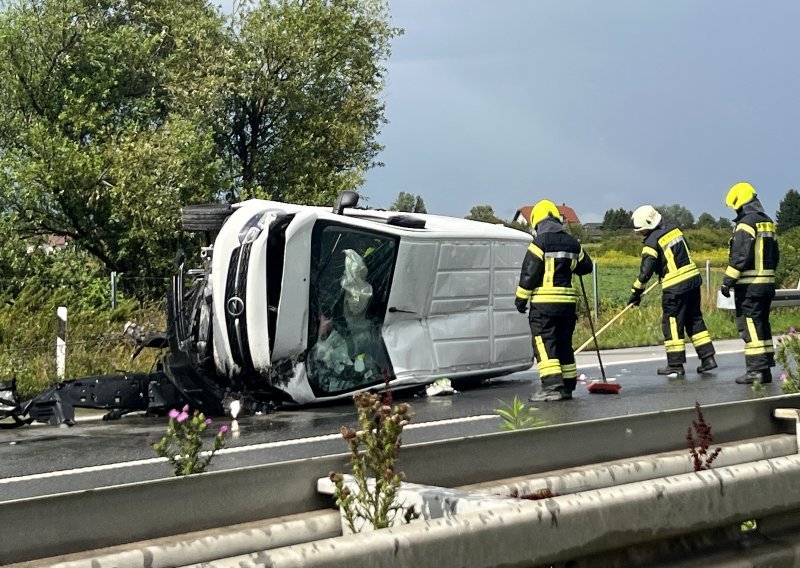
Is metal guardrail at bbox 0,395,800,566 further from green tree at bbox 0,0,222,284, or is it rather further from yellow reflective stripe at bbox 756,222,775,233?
green tree at bbox 0,0,222,284

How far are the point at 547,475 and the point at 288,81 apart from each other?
2534cm

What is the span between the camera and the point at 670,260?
1263cm

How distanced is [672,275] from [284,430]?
5.49m

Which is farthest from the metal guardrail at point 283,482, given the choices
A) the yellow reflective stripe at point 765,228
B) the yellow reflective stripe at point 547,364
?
the yellow reflective stripe at point 765,228

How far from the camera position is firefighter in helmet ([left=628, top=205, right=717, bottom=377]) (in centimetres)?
1258

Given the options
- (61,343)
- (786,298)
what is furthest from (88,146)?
(786,298)

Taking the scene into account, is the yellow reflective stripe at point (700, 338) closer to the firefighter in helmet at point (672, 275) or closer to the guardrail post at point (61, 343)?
the firefighter in helmet at point (672, 275)

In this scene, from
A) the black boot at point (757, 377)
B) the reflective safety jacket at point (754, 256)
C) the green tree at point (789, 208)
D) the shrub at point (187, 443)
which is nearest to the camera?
the shrub at point (187, 443)

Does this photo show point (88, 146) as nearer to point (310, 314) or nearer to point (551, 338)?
point (310, 314)

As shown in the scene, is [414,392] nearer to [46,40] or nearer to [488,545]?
[488,545]

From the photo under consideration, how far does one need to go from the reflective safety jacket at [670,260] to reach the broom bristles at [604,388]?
1702 mm

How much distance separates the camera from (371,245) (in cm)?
1038

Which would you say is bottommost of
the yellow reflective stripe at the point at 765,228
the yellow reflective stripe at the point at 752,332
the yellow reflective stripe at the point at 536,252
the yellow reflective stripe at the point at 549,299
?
the yellow reflective stripe at the point at 752,332

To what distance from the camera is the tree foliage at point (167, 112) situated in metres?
25.6
